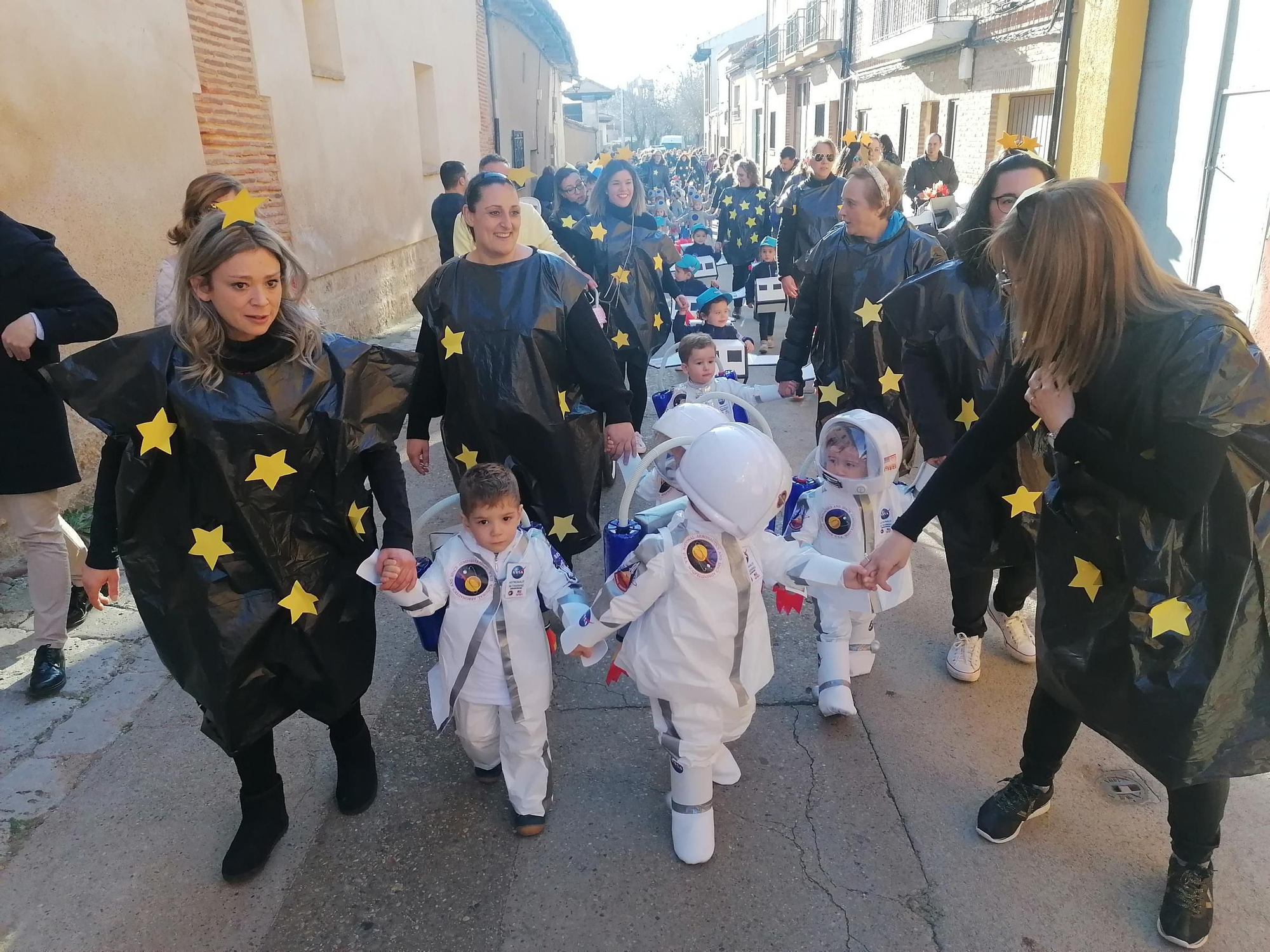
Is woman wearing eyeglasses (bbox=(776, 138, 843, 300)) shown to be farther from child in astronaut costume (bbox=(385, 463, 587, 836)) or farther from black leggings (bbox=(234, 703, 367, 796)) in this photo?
black leggings (bbox=(234, 703, 367, 796))

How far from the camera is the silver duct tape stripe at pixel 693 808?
2602mm

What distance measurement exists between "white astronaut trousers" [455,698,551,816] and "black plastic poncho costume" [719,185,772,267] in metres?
8.79

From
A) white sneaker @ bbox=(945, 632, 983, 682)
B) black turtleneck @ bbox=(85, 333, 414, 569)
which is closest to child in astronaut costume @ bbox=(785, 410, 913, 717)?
white sneaker @ bbox=(945, 632, 983, 682)

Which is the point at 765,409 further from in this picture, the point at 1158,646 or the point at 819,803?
the point at 1158,646

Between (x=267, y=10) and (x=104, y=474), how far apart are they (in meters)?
6.96

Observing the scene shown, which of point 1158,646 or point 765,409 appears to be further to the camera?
point 765,409

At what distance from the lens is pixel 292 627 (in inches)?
97.1

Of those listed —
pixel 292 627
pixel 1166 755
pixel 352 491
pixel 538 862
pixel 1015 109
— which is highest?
pixel 1015 109

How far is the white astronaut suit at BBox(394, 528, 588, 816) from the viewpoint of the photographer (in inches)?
104

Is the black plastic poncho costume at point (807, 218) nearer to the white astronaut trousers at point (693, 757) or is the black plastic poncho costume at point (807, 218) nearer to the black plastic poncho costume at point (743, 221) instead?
the black plastic poncho costume at point (743, 221)

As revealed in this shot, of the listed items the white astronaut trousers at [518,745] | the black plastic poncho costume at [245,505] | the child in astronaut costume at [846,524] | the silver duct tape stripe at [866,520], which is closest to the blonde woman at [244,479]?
the black plastic poncho costume at [245,505]

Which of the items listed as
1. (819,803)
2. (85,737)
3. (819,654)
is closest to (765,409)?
(819,654)

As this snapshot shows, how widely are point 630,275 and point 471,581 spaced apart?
375cm

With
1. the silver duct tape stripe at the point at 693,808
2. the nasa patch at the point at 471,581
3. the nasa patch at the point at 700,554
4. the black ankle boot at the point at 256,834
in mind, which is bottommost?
the black ankle boot at the point at 256,834
